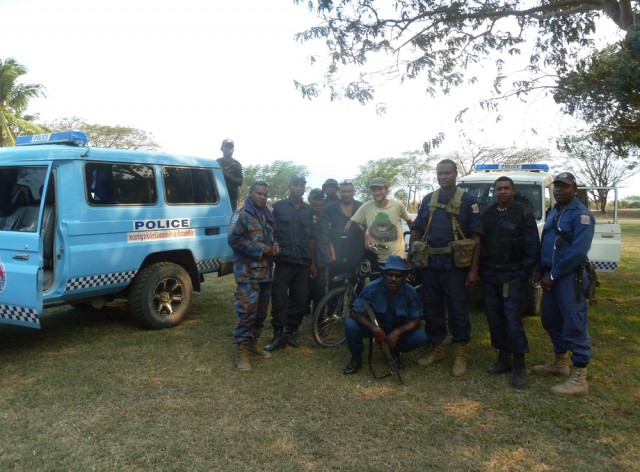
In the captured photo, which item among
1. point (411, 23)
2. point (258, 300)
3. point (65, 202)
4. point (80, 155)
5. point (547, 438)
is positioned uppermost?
point (411, 23)

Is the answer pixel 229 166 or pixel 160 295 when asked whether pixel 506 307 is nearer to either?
pixel 160 295

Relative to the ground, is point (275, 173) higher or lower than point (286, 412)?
higher

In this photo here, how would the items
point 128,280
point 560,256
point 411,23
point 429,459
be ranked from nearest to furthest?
point 429,459, point 560,256, point 128,280, point 411,23

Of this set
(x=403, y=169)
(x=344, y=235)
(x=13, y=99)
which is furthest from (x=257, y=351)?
(x=403, y=169)

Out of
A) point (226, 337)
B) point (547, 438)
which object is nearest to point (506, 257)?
point (547, 438)

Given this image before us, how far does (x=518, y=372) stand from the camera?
3830 millimetres

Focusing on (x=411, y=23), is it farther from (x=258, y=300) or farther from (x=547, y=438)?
(x=547, y=438)

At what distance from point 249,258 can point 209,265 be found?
5.40 feet

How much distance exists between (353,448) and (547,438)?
1.22 metres

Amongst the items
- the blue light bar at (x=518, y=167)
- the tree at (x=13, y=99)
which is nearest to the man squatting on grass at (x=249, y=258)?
the blue light bar at (x=518, y=167)

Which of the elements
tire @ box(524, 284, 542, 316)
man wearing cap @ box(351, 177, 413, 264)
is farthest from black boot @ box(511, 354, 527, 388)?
tire @ box(524, 284, 542, 316)

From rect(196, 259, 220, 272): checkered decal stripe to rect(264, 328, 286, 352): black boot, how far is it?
1427 mm

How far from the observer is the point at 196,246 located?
554cm

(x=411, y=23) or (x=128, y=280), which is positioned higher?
(x=411, y=23)
